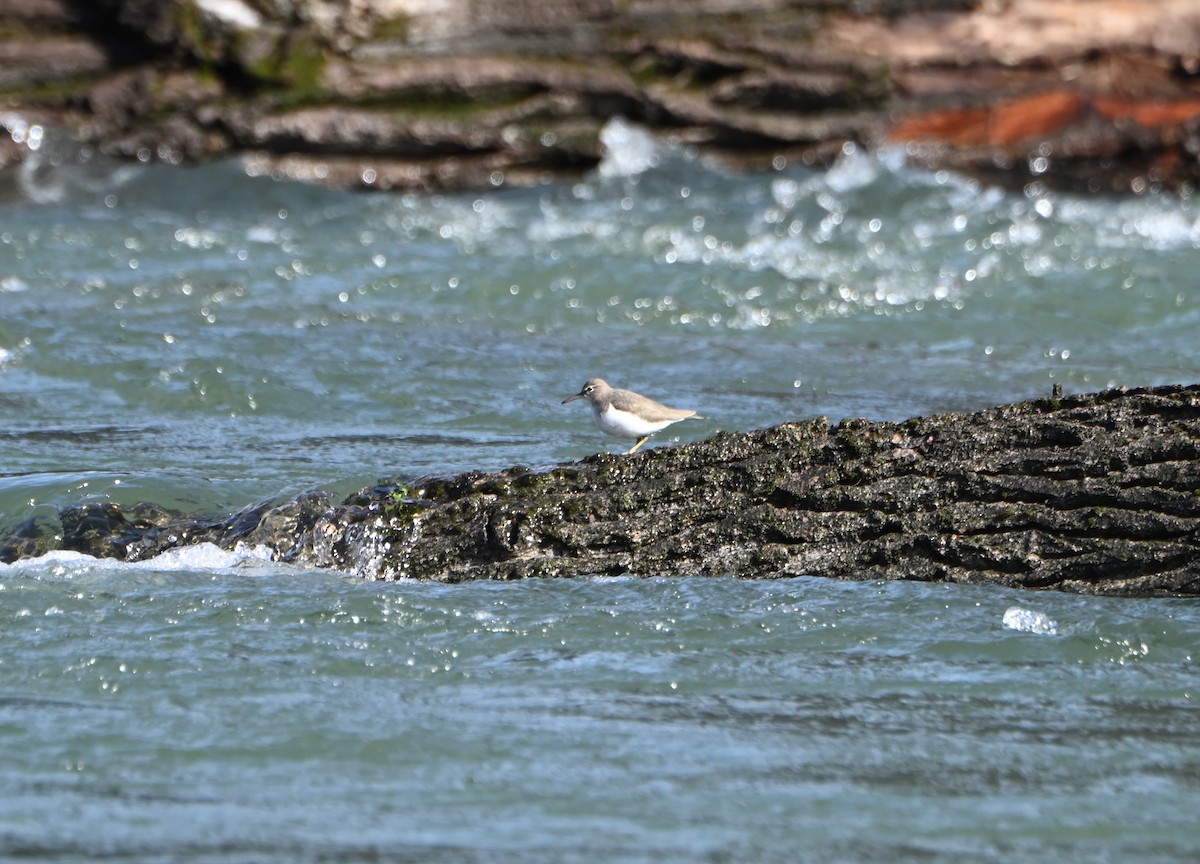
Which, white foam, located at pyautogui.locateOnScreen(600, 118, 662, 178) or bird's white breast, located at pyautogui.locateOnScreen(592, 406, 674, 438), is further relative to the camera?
white foam, located at pyautogui.locateOnScreen(600, 118, 662, 178)

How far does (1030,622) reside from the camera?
211 inches

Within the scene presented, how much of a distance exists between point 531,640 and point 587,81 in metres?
9.59

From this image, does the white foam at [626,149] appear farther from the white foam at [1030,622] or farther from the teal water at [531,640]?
the white foam at [1030,622]

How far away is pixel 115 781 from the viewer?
169 inches

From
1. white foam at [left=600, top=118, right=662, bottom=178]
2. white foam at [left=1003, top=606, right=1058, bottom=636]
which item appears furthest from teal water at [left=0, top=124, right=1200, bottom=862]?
white foam at [left=600, top=118, right=662, bottom=178]

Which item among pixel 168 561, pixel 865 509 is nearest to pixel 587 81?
pixel 168 561

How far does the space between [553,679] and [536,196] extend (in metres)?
9.31

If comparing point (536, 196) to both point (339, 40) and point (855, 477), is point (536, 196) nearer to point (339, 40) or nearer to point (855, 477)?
point (339, 40)

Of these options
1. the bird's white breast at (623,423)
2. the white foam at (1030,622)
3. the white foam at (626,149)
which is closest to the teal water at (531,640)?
the white foam at (1030,622)

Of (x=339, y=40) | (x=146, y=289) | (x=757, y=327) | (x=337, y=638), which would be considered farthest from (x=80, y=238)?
(x=337, y=638)

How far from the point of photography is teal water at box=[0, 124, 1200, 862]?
409 centimetres

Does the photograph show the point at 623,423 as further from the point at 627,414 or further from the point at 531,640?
the point at 531,640

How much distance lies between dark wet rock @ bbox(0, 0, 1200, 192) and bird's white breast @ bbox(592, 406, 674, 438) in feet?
24.0

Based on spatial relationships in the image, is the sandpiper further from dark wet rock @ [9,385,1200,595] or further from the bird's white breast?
dark wet rock @ [9,385,1200,595]
